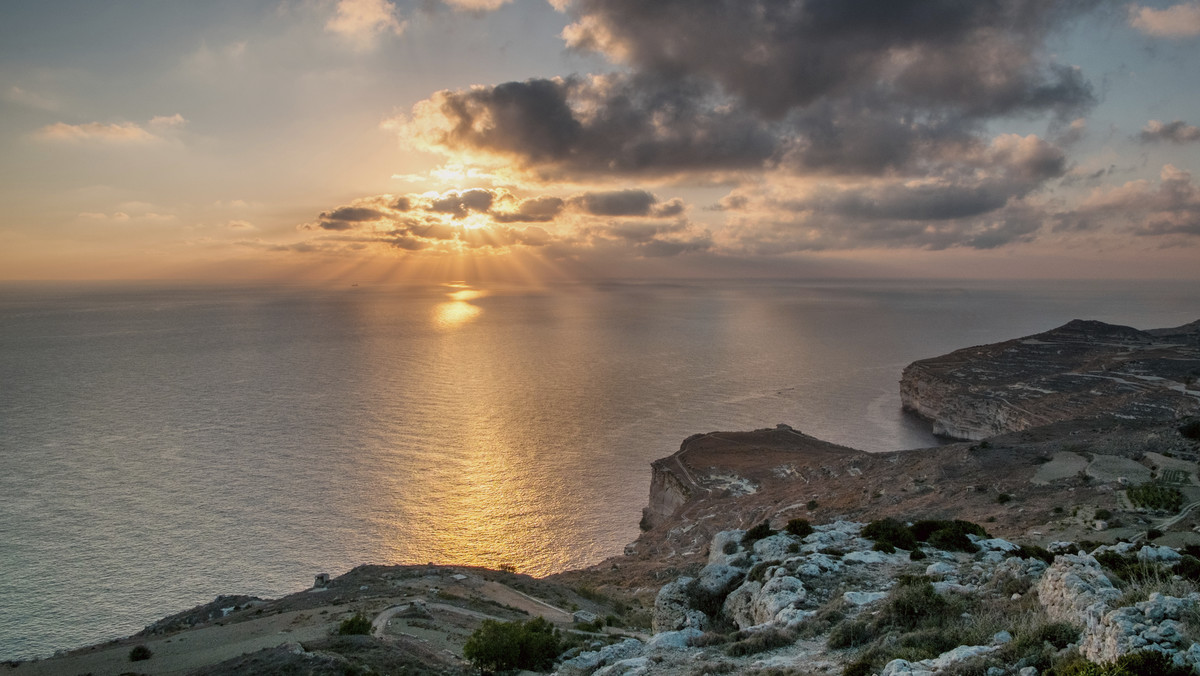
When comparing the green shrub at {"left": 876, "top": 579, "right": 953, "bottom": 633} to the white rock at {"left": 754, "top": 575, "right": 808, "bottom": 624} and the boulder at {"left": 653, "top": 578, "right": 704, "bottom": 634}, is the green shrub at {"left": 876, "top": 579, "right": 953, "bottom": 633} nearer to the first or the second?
the white rock at {"left": 754, "top": 575, "right": 808, "bottom": 624}

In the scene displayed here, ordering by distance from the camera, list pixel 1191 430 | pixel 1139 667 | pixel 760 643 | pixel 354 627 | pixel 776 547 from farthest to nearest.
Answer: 1. pixel 1191 430
2. pixel 776 547
3. pixel 354 627
4. pixel 760 643
5. pixel 1139 667

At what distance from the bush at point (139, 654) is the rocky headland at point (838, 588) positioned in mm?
490

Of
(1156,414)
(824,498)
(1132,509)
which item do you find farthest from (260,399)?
(1156,414)

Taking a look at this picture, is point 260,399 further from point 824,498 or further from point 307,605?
point 824,498

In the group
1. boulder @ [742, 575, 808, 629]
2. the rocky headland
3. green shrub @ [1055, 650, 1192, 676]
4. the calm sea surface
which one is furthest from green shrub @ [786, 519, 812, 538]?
the calm sea surface

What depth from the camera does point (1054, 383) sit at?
106 metres

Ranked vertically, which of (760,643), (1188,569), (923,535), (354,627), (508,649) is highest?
(1188,569)

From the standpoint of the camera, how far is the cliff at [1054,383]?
89500mm

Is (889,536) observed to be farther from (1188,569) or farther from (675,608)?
(1188,569)

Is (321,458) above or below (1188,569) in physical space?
below

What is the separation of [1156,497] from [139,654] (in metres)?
58.4

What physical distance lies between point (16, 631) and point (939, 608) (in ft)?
203

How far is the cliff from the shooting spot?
89500mm

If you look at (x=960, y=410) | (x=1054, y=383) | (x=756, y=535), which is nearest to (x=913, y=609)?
(x=756, y=535)
